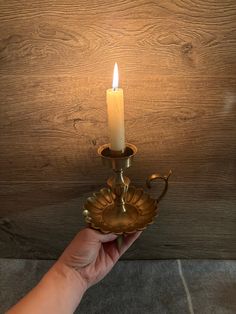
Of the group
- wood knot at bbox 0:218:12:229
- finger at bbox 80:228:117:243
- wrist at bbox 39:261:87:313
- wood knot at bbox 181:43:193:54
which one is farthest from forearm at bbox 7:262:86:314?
wood knot at bbox 181:43:193:54

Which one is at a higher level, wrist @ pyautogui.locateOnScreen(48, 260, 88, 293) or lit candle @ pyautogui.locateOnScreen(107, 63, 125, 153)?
lit candle @ pyautogui.locateOnScreen(107, 63, 125, 153)

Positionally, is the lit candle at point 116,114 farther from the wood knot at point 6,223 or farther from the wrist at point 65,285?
the wood knot at point 6,223

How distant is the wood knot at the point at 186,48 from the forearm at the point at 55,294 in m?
0.52

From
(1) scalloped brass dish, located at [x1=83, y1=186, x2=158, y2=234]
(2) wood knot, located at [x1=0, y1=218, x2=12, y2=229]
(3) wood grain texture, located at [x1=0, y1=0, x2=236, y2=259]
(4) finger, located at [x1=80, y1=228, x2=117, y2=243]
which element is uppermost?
(3) wood grain texture, located at [x1=0, y1=0, x2=236, y2=259]

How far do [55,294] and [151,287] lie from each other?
10.7 inches

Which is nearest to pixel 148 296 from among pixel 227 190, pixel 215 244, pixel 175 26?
pixel 215 244

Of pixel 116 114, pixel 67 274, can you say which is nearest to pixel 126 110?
pixel 116 114

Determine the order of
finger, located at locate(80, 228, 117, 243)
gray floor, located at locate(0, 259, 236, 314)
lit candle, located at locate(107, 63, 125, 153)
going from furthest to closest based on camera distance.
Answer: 1. gray floor, located at locate(0, 259, 236, 314)
2. finger, located at locate(80, 228, 117, 243)
3. lit candle, located at locate(107, 63, 125, 153)

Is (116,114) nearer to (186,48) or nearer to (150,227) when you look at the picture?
(186,48)

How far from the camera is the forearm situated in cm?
61

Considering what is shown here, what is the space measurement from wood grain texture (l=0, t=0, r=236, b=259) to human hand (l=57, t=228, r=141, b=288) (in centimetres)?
13

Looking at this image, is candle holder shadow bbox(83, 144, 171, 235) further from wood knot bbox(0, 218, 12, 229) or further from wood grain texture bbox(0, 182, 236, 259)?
wood knot bbox(0, 218, 12, 229)

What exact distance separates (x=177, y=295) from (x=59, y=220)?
0.36 meters

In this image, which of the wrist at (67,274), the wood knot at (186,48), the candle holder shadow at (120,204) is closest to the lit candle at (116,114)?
the candle holder shadow at (120,204)
